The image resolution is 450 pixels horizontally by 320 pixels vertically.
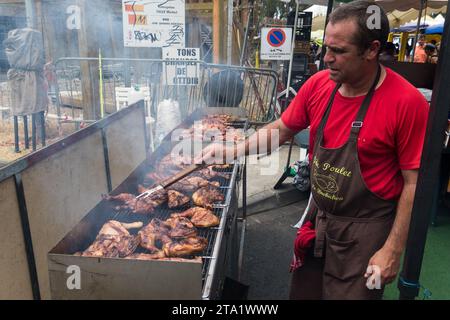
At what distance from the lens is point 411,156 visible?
1966mm

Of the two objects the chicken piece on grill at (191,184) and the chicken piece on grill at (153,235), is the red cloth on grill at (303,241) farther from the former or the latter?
the chicken piece on grill at (191,184)

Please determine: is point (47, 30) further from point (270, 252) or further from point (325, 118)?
→ point (325, 118)

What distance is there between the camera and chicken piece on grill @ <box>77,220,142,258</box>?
216 cm

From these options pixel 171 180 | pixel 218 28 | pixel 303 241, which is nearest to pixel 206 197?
pixel 171 180

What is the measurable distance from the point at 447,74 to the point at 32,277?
2596 millimetres

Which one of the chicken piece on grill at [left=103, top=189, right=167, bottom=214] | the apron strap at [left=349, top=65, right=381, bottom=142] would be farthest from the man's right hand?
the apron strap at [left=349, top=65, right=381, bottom=142]

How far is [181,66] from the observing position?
5750 millimetres

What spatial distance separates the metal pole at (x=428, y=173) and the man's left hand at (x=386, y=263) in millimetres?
400

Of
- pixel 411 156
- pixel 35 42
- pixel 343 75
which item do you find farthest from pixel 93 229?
pixel 35 42

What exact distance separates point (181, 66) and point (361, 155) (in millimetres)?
4199

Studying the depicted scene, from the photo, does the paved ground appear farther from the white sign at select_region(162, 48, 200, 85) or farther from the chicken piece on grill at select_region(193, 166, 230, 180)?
the white sign at select_region(162, 48, 200, 85)

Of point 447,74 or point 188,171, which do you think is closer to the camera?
point 447,74

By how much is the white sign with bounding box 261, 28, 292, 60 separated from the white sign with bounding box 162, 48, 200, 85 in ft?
5.68
